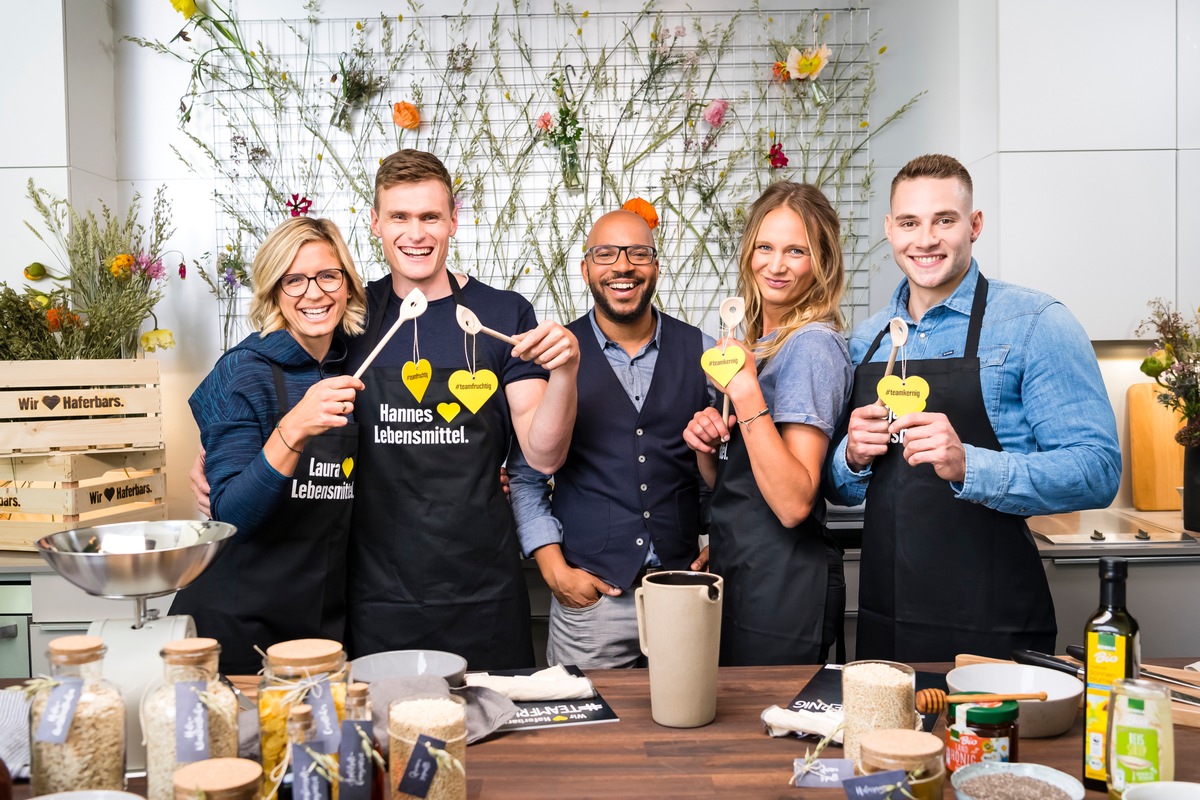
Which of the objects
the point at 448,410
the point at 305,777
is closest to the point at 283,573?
the point at 448,410

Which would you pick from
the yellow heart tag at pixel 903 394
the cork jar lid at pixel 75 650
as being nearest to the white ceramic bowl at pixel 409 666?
the cork jar lid at pixel 75 650

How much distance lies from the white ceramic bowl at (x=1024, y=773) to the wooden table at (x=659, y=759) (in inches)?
1.8

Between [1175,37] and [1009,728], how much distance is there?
8.64 feet

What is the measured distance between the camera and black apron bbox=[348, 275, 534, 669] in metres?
2.05

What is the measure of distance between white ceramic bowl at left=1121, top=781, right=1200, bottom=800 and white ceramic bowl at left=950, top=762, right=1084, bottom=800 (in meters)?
0.08

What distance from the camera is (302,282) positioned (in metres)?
→ 1.96

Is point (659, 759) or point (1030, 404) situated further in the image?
point (1030, 404)

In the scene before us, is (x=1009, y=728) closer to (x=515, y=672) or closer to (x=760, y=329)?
(x=515, y=672)

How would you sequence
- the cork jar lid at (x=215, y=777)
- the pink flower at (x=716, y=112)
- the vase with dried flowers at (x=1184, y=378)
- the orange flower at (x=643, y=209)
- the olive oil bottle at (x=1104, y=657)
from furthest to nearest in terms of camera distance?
the pink flower at (x=716, y=112)
the orange flower at (x=643, y=209)
the vase with dried flowers at (x=1184, y=378)
the olive oil bottle at (x=1104, y=657)
the cork jar lid at (x=215, y=777)

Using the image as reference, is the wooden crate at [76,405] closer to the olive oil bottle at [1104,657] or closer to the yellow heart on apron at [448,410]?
the yellow heart on apron at [448,410]

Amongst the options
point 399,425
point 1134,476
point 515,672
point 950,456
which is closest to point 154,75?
point 399,425

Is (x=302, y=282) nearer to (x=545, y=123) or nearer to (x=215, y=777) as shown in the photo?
(x=215, y=777)

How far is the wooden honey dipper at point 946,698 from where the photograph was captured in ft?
3.64

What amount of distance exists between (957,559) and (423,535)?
3.61ft
